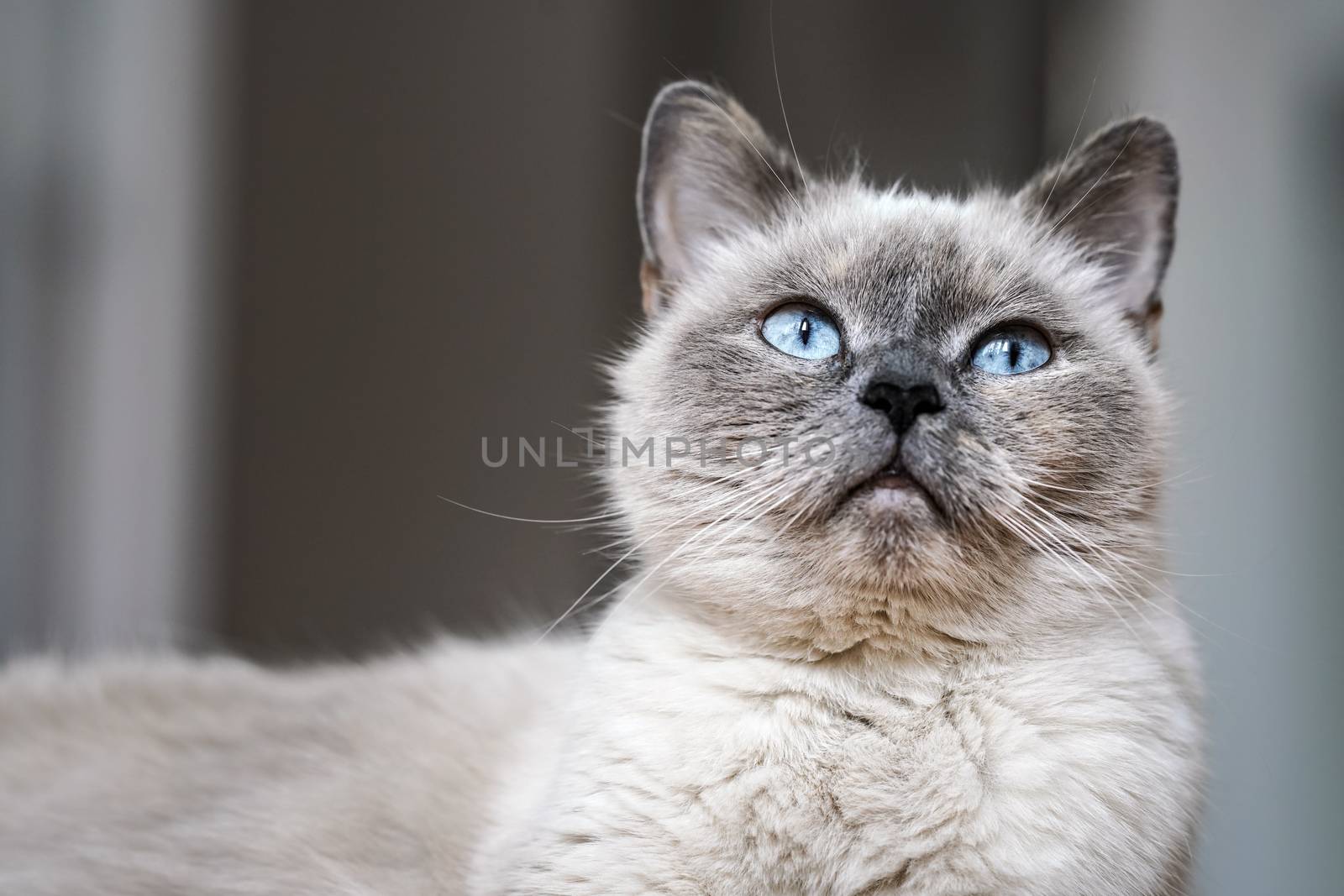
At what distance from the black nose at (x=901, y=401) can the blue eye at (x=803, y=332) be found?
0.38 feet

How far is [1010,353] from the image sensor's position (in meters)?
1.11

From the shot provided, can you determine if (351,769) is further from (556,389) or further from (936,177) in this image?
(556,389)

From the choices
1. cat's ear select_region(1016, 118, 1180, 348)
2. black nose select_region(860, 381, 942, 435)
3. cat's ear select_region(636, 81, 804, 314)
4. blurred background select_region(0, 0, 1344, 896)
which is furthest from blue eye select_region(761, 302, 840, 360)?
blurred background select_region(0, 0, 1344, 896)

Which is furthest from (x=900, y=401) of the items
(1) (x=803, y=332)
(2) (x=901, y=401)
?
(1) (x=803, y=332)

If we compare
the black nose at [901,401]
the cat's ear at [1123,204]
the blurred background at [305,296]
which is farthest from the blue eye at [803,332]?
the blurred background at [305,296]

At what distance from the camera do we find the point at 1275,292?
5.79ft

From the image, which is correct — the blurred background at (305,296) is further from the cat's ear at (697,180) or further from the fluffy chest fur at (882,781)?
the fluffy chest fur at (882,781)

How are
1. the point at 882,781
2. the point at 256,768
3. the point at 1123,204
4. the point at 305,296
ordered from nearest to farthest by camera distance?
1. the point at 882,781
2. the point at 1123,204
3. the point at 256,768
4. the point at 305,296

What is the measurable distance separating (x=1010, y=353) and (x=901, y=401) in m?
0.18

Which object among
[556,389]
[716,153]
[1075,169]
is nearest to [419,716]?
[716,153]

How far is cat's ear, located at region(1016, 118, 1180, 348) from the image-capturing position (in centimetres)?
122

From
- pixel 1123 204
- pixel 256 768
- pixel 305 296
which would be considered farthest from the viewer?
pixel 305 296

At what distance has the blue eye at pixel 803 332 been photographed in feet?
3.68

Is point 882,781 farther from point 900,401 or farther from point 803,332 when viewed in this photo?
point 803,332
